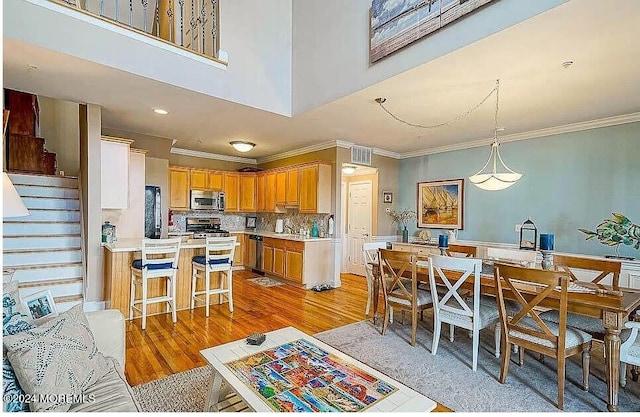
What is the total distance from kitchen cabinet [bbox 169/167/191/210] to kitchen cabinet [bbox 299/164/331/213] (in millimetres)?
2553

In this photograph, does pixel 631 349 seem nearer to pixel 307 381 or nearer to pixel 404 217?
pixel 307 381

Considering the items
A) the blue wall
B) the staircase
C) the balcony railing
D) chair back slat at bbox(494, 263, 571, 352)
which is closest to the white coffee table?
chair back slat at bbox(494, 263, 571, 352)

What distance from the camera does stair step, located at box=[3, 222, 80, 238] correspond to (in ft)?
13.7

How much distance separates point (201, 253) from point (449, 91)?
3806mm

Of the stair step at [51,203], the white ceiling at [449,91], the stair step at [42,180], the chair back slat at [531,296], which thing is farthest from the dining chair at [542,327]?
the stair step at [42,180]

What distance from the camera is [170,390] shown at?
95.7 inches

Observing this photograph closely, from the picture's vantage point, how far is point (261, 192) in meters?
7.54

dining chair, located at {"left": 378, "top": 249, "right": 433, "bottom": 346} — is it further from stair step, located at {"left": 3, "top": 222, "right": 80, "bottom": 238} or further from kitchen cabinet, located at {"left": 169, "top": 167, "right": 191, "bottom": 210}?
kitchen cabinet, located at {"left": 169, "top": 167, "right": 191, "bottom": 210}

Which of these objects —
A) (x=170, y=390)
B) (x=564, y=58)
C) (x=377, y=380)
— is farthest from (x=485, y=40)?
(x=170, y=390)

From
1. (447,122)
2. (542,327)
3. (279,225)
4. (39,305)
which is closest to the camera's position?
(39,305)

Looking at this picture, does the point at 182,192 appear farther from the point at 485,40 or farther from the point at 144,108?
the point at 485,40

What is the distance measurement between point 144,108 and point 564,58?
4600 millimetres

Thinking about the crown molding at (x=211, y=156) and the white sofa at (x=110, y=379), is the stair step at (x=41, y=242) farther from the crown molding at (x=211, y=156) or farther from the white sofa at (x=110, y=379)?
the crown molding at (x=211, y=156)

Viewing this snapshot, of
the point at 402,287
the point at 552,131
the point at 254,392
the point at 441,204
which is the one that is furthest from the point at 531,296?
the point at 441,204
